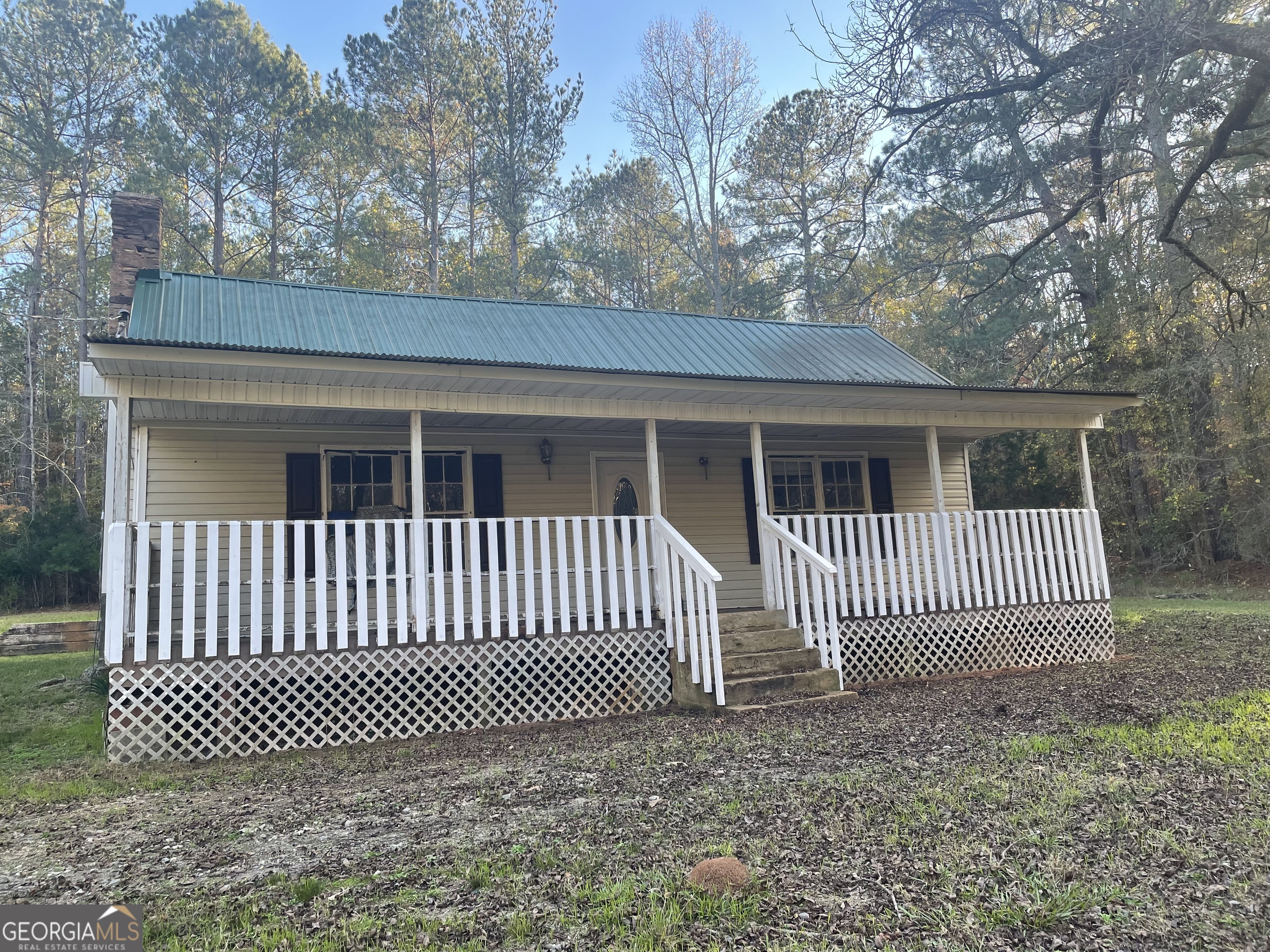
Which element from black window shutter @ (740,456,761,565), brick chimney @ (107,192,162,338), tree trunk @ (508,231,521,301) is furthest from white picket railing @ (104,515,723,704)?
tree trunk @ (508,231,521,301)

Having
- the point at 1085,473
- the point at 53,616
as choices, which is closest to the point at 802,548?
the point at 1085,473

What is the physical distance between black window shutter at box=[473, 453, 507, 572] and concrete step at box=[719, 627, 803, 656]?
289 centimetres

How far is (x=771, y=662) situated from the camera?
7184mm

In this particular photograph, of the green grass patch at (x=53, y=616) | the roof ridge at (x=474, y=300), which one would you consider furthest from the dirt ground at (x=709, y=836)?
the green grass patch at (x=53, y=616)

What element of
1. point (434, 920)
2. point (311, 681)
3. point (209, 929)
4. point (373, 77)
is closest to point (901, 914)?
point (434, 920)

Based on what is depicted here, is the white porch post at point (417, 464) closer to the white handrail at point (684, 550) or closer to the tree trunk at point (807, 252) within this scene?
the white handrail at point (684, 550)

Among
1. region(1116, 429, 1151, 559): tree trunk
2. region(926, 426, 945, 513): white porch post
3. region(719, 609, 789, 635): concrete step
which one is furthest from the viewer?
region(1116, 429, 1151, 559): tree trunk

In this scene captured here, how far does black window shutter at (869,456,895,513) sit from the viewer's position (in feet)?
36.7

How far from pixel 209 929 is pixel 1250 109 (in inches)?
398

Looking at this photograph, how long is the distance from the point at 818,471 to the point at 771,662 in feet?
14.6

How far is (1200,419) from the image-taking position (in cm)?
1719

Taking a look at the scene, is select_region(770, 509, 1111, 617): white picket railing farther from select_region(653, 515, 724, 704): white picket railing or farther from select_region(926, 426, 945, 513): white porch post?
select_region(653, 515, 724, 704): white picket railing

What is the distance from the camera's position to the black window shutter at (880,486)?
36.7ft

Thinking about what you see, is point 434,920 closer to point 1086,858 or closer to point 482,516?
point 1086,858
